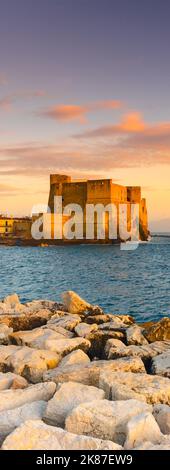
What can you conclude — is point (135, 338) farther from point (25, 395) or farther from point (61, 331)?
point (25, 395)

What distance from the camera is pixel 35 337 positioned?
5.47 meters

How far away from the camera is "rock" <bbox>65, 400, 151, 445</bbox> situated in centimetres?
275

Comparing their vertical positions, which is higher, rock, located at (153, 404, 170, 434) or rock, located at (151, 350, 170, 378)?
rock, located at (153, 404, 170, 434)

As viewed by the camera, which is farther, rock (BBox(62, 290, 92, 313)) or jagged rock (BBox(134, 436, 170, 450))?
rock (BBox(62, 290, 92, 313))

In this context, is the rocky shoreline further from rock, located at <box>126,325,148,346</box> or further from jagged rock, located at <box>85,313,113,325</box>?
jagged rock, located at <box>85,313,113,325</box>

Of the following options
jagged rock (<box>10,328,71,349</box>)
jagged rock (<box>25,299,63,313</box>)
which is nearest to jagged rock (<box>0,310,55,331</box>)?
jagged rock (<box>25,299,63,313</box>)

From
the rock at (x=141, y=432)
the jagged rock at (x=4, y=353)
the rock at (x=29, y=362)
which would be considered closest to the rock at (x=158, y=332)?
the rock at (x=29, y=362)

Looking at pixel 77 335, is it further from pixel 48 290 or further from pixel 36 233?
pixel 36 233

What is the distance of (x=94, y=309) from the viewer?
25.9 ft

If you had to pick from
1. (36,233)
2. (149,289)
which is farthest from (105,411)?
(36,233)

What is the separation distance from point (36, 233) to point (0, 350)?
47009mm

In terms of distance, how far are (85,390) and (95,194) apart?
5157cm

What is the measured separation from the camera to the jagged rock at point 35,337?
520 cm

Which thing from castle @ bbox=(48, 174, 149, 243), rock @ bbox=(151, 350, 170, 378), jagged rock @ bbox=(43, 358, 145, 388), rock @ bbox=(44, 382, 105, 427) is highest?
castle @ bbox=(48, 174, 149, 243)
